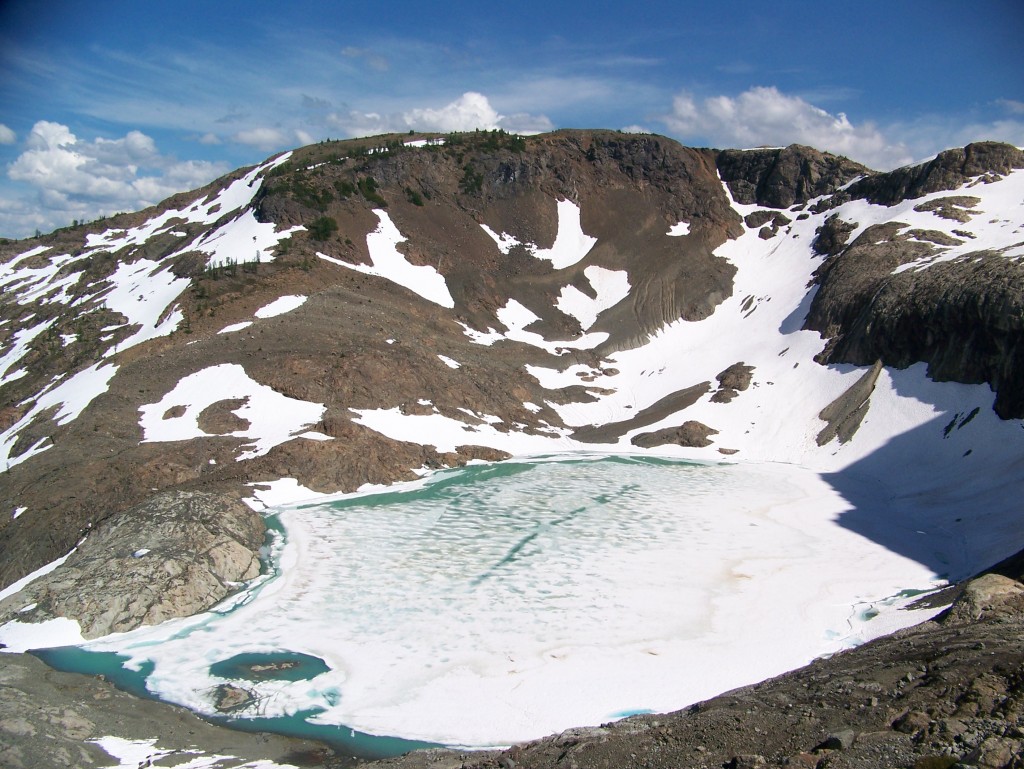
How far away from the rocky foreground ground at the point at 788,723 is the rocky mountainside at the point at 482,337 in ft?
21.4

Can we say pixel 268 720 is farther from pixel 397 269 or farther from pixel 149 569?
pixel 397 269

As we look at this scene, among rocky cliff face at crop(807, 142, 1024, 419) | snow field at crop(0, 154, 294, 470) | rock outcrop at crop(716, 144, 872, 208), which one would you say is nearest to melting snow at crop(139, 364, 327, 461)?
snow field at crop(0, 154, 294, 470)

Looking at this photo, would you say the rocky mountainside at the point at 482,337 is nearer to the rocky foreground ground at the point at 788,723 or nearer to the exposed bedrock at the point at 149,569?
the exposed bedrock at the point at 149,569

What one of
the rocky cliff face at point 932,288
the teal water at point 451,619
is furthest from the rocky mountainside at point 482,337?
the teal water at point 451,619

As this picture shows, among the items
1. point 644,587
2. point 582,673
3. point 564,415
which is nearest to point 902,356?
point 564,415

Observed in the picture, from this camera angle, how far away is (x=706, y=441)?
164ft

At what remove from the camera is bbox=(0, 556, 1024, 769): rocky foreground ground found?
923 centimetres

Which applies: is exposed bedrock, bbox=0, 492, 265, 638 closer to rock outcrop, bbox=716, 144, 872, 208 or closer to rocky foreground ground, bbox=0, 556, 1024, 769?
rocky foreground ground, bbox=0, 556, 1024, 769

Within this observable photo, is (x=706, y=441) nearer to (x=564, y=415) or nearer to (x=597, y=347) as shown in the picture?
(x=564, y=415)

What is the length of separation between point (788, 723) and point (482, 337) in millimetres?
52791

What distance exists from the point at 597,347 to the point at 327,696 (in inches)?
2044

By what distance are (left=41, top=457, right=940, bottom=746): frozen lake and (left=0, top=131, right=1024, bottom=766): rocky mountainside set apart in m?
2.73

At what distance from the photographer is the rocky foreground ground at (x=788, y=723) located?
9.23 meters

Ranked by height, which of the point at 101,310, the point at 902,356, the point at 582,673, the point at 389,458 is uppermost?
the point at 101,310
